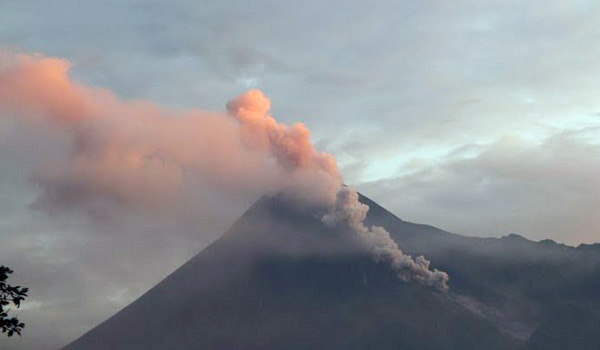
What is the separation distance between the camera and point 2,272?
25.1 m

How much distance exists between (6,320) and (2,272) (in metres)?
1.63

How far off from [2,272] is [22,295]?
104 cm

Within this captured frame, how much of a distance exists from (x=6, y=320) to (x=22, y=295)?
912 millimetres

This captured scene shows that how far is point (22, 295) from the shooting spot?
2562 cm

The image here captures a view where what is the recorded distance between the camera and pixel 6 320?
2561 centimetres
